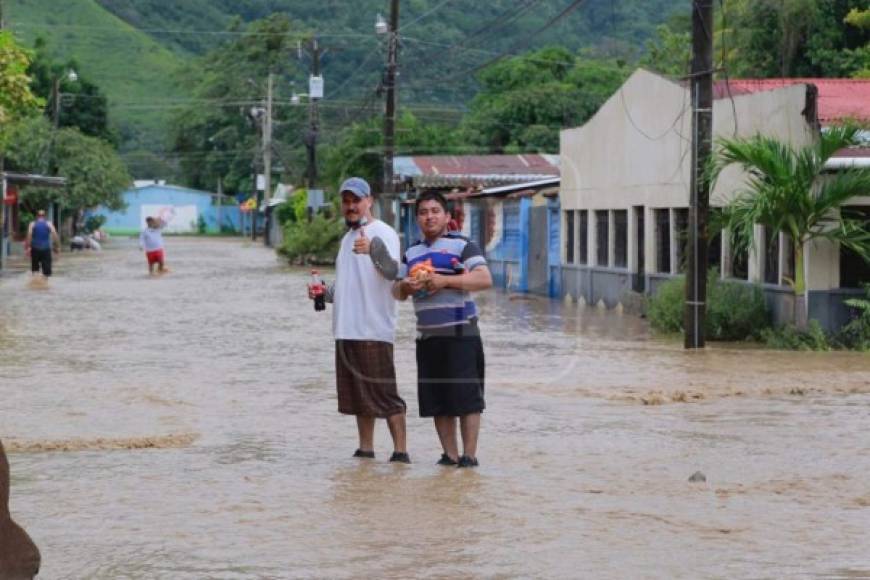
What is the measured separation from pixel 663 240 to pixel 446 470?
59.7 feet

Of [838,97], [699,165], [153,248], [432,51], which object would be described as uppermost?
[432,51]

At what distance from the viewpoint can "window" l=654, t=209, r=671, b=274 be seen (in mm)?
28453

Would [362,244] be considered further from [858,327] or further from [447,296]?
[858,327]

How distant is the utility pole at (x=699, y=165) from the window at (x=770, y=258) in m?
2.10

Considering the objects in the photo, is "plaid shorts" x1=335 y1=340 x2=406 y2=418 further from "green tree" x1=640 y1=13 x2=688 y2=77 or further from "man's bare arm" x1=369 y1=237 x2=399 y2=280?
"green tree" x1=640 y1=13 x2=688 y2=77

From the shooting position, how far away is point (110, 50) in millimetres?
136125

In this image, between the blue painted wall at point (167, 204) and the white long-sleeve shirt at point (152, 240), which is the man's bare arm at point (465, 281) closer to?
the white long-sleeve shirt at point (152, 240)

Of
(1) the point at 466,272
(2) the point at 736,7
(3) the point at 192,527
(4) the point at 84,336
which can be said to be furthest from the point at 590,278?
(3) the point at 192,527

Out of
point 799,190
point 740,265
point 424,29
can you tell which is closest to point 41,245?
point 740,265

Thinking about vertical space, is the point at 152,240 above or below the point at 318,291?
below

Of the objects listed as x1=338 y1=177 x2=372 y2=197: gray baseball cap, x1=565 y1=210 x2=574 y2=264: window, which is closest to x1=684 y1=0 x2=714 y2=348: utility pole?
x1=338 y1=177 x2=372 y2=197: gray baseball cap

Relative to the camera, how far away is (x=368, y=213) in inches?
450

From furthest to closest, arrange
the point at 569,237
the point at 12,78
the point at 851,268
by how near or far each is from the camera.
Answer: the point at 569,237 → the point at 12,78 → the point at 851,268

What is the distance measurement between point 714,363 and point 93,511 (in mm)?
11045
